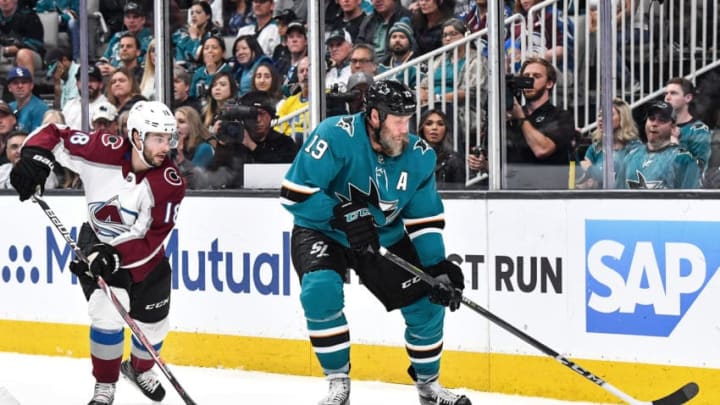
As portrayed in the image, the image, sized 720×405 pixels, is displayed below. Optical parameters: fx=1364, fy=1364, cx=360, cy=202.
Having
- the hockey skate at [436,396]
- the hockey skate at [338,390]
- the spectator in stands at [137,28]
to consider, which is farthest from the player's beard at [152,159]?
the spectator in stands at [137,28]

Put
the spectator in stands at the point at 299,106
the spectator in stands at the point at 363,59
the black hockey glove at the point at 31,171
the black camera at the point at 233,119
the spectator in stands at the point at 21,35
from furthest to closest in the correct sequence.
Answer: the spectator in stands at the point at 21,35 < the black camera at the point at 233,119 < the spectator in stands at the point at 299,106 < the spectator in stands at the point at 363,59 < the black hockey glove at the point at 31,171

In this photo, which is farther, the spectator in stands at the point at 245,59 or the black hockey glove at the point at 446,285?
the spectator in stands at the point at 245,59

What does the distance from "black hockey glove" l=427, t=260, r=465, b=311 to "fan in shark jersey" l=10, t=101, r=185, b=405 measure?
1067 mm

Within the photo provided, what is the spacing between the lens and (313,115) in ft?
19.9

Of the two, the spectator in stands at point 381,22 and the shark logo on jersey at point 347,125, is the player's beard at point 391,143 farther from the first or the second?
the spectator in stands at point 381,22

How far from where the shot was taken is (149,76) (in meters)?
6.66

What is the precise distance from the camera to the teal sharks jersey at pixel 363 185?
173 inches

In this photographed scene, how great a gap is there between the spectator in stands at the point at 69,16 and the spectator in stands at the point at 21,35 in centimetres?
10

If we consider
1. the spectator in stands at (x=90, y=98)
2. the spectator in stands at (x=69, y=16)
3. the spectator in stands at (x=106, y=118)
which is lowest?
the spectator in stands at (x=106, y=118)

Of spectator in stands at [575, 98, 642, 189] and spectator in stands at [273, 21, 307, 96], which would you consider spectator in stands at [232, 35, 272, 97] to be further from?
spectator in stands at [575, 98, 642, 189]

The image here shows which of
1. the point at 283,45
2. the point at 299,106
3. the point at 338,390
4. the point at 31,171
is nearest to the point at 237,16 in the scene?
the point at 283,45

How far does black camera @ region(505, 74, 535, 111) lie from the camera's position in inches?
214

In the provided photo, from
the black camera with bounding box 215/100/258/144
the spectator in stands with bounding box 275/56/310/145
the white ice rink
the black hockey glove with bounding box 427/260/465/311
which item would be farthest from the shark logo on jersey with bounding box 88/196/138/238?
the black camera with bounding box 215/100/258/144

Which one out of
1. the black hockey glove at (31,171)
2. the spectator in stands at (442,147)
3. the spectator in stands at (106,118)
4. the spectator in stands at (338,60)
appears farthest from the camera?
the spectator in stands at (106,118)
